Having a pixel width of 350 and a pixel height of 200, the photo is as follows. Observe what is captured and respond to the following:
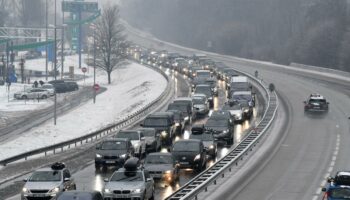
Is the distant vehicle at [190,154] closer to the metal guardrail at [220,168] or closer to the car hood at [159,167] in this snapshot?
the metal guardrail at [220,168]

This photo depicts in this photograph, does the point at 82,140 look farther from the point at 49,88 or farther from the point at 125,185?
the point at 49,88

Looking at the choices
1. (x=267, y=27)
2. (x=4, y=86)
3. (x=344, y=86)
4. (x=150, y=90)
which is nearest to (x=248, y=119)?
(x=344, y=86)

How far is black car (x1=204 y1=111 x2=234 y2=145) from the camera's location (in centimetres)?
4722

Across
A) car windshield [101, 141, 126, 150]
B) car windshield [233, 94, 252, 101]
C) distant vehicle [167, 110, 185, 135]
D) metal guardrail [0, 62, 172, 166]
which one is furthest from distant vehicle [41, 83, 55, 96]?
car windshield [101, 141, 126, 150]

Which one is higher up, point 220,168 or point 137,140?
point 137,140

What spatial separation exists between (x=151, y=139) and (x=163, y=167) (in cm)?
1074

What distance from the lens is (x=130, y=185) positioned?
92.5 feet

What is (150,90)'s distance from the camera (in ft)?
315

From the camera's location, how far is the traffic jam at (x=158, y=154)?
28.5 m

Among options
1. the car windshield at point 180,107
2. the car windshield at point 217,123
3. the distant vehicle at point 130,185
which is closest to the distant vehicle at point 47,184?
the distant vehicle at point 130,185

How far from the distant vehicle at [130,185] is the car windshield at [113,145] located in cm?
881

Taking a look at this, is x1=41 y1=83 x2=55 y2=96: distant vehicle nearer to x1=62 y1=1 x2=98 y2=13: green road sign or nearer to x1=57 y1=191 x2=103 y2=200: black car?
x1=62 y1=1 x2=98 y2=13: green road sign

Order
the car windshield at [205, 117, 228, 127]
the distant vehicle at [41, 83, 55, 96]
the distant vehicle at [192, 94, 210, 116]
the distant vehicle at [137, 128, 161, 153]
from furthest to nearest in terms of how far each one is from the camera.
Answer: the distant vehicle at [41, 83, 55, 96], the distant vehicle at [192, 94, 210, 116], the car windshield at [205, 117, 228, 127], the distant vehicle at [137, 128, 161, 153]

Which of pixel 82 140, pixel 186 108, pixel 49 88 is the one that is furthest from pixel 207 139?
pixel 49 88
